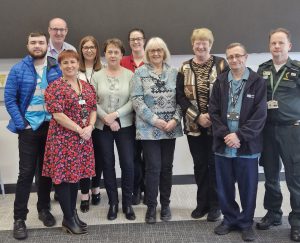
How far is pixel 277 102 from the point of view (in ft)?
7.81

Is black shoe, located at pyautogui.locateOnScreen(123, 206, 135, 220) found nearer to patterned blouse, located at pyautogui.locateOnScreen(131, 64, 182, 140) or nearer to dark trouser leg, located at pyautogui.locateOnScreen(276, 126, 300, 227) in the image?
patterned blouse, located at pyautogui.locateOnScreen(131, 64, 182, 140)

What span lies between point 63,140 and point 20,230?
2.53 ft

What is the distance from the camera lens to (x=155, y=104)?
8.52 ft

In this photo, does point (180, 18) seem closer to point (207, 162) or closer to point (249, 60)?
point (249, 60)

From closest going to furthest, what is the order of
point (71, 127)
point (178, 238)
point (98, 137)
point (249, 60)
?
1. point (71, 127)
2. point (178, 238)
3. point (98, 137)
4. point (249, 60)

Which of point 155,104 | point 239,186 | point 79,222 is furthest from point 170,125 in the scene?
point 79,222

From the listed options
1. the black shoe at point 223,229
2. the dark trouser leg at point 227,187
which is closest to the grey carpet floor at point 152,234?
the black shoe at point 223,229

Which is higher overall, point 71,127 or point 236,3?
point 236,3

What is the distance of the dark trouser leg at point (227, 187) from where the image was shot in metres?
2.49

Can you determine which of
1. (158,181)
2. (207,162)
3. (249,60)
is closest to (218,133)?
(207,162)

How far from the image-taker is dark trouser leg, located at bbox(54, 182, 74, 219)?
2.48 metres

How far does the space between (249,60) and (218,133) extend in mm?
1629

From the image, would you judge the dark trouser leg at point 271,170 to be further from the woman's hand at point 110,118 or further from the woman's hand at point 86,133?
the woman's hand at point 86,133

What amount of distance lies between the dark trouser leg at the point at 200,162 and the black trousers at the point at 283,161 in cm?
42
